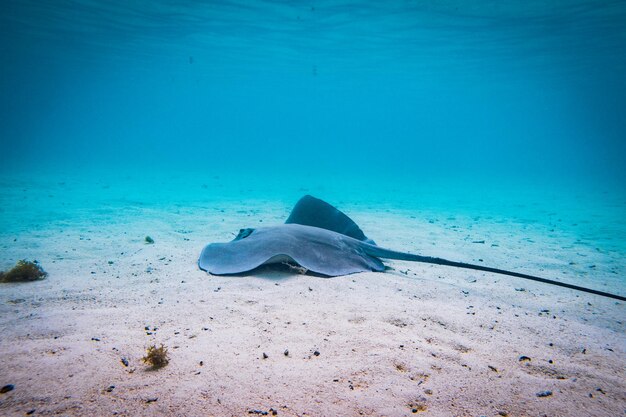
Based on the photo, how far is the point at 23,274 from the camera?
4.05m

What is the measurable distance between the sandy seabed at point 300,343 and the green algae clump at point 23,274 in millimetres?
193

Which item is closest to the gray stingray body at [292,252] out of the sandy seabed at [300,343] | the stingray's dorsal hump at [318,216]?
the sandy seabed at [300,343]

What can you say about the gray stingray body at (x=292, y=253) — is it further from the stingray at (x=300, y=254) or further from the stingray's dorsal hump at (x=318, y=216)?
the stingray's dorsal hump at (x=318, y=216)

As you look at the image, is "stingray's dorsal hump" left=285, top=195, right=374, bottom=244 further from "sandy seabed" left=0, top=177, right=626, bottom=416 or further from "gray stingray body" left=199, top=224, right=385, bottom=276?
"sandy seabed" left=0, top=177, right=626, bottom=416

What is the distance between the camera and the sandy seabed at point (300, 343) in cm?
197

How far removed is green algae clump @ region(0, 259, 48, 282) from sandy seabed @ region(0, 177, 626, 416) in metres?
0.19

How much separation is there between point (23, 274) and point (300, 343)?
3861mm

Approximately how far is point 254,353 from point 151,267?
3.05 metres

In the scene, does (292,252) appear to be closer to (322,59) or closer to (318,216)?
(318,216)

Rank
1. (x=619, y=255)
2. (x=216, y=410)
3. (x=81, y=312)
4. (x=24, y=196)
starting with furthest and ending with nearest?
(x=24, y=196) → (x=619, y=255) → (x=81, y=312) → (x=216, y=410)

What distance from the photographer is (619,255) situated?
7258 mm

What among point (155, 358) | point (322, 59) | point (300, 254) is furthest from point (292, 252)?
point (322, 59)

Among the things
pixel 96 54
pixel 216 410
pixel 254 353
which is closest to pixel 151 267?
pixel 254 353

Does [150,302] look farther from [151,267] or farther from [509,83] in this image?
[509,83]
